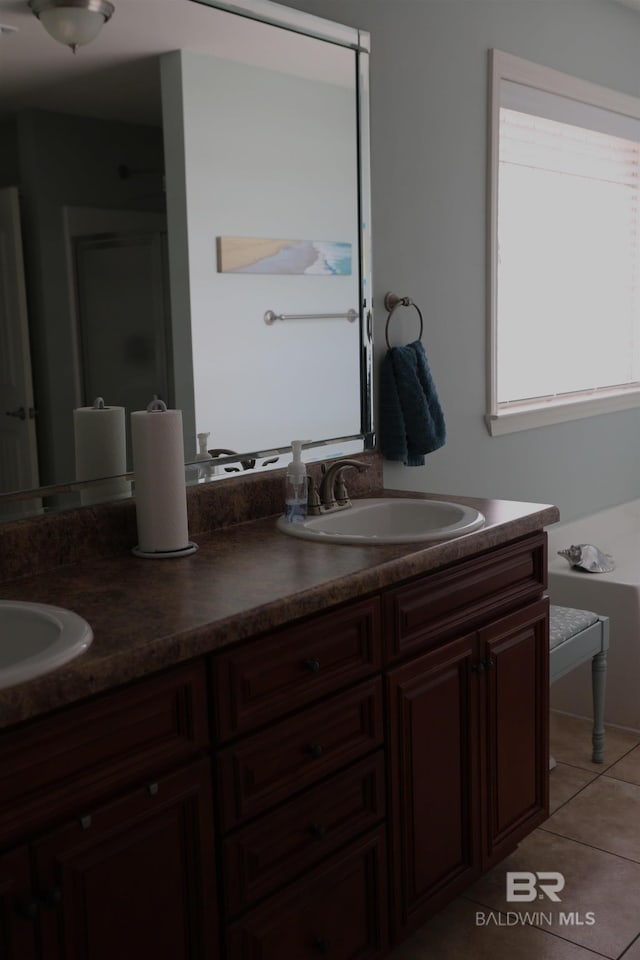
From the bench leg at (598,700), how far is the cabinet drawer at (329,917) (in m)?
1.22

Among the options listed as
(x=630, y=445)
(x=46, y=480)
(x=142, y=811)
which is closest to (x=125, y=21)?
(x=46, y=480)

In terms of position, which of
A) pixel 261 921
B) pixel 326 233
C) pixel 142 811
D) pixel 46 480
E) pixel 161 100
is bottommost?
pixel 261 921

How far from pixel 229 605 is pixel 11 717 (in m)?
0.44

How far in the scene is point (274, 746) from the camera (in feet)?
5.41

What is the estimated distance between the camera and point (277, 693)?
5.41 feet

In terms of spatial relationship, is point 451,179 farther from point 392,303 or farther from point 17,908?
point 17,908

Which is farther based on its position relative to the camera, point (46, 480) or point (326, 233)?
point (326, 233)

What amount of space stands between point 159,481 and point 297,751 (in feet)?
1.89

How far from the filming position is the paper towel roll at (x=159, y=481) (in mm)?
1891

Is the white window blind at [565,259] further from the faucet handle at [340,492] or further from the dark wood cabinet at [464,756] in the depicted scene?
the dark wood cabinet at [464,756]

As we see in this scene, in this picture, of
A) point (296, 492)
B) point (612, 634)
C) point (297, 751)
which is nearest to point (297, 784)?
point (297, 751)

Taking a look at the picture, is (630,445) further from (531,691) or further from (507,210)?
(531,691)

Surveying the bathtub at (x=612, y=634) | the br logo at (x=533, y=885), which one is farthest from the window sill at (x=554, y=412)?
the br logo at (x=533, y=885)

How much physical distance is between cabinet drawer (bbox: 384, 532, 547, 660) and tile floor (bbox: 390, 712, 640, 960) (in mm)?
677
